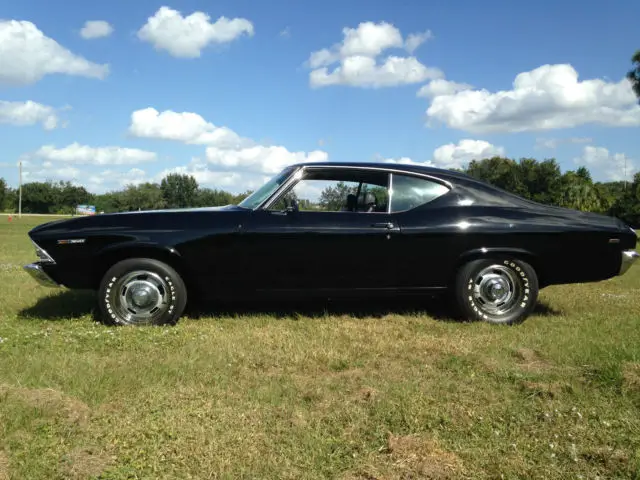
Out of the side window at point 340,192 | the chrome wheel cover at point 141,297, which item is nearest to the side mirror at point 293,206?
the side window at point 340,192

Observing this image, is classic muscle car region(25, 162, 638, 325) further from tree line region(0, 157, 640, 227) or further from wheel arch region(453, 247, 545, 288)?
tree line region(0, 157, 640, 227)

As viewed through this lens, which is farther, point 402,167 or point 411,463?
→ point 402,167

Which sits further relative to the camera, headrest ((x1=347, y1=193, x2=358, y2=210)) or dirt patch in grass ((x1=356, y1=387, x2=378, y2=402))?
headrest ((x1=347, y1=193, x2=358, y2=210))

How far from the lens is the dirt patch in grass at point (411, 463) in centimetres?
226

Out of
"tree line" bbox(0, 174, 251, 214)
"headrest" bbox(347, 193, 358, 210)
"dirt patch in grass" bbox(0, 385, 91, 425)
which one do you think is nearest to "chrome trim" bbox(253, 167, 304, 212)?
"headrest" bbox(347, 193, 358, 210)

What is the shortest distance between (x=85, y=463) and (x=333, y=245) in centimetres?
291

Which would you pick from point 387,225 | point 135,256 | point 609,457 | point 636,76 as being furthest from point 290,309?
point 636,76

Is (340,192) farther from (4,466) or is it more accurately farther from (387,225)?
(4,466)

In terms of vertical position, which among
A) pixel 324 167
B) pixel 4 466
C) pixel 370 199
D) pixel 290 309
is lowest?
pixel 4 466

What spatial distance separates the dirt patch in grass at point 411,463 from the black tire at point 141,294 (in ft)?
9.37

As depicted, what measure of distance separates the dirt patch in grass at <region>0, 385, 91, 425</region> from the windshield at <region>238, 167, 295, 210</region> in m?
2.44

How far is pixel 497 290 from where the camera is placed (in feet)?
16.7

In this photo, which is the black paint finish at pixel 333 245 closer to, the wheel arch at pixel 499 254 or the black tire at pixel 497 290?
the wheel arch at pixel 499 254

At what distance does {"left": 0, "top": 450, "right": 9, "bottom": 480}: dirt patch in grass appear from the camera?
7.36 ft
